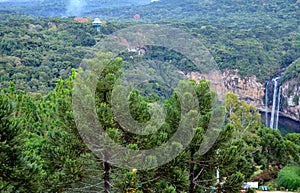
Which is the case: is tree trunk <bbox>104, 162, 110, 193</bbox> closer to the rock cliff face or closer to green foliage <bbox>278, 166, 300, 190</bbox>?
Answer: green foliage <bbox>278, 166, 300, 190</bbox>

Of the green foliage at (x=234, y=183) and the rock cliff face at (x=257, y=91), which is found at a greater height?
the green foliage at (x=234, y=183)

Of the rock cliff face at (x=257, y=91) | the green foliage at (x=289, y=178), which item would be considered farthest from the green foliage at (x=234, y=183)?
the rock cliff face at (x=257, y=91)

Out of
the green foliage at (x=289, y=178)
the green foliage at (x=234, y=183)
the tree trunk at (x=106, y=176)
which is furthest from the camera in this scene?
the green foliage at (x=289, y=178)

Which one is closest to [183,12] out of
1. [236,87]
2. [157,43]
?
[236,87]

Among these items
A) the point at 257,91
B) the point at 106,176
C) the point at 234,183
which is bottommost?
the point at 257,91

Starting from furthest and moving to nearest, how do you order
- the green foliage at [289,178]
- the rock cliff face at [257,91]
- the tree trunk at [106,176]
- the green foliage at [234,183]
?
the rock cliff face at [257,91] < the green foliage at [289,178] < the green foliage at [234,183] < the tree trunk at [106,176]

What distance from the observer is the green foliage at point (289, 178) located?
16359mm

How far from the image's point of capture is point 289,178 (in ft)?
54.2

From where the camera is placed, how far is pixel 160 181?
27.9 feet

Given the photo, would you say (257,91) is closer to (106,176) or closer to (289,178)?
(289,178)

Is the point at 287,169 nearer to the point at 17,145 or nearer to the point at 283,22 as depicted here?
the point at 17,145

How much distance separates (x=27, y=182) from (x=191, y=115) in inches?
150

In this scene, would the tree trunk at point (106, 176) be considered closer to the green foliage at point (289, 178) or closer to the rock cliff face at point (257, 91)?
the green foliage at point (289, 178)

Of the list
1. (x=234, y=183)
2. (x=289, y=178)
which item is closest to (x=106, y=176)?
(x=234, y=183)
